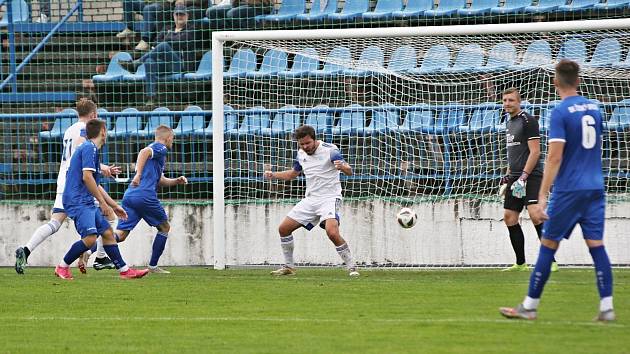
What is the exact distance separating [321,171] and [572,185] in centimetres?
569

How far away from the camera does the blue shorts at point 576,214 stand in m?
8.72

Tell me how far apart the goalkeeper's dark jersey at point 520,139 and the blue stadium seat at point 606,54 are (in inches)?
84.8

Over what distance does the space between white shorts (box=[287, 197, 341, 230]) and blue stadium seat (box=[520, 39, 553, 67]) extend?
345 centimetres

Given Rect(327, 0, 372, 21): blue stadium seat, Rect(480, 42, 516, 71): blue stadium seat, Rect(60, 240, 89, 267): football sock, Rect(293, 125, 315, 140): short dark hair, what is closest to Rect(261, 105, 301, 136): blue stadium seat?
Rect(293, 125, 315, 140): short dark hair

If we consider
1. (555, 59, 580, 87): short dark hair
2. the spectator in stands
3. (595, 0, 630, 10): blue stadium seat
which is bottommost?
(555, 59, 580, 87): short dark hair

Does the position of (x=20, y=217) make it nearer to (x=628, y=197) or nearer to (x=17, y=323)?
(x=17, y=323)

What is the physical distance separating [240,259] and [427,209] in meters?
2.86

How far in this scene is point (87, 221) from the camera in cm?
1318

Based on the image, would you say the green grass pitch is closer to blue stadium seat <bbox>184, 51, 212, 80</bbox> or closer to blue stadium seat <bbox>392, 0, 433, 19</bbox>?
blue stadium seat <bbox>184, 51, 212, 80</bbox>

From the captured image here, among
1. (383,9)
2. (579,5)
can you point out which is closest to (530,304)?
(579,5)

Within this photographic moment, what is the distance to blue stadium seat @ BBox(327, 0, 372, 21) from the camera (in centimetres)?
1933

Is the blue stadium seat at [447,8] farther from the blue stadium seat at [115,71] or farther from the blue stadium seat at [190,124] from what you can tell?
the blue stadium seat at [115,71]

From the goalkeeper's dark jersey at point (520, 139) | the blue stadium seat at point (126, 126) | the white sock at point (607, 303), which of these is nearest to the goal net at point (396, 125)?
the goalkeeper's dark jersey at point (520, 139)

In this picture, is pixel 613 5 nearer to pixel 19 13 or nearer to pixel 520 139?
pixel 520 139
